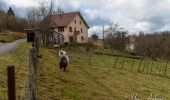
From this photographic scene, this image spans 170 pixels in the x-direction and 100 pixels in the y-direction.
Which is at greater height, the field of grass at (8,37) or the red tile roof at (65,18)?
the red tile roof at (65,18)

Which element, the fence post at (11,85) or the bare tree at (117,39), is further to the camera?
the bare tree at (117,39)

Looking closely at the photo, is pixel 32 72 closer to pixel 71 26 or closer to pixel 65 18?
pixel 71 26

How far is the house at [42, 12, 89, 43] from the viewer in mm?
101600

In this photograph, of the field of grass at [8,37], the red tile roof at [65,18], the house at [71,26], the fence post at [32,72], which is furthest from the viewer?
the red tile roof at [65,18]

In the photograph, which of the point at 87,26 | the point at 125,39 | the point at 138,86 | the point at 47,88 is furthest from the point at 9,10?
the point at 47,88

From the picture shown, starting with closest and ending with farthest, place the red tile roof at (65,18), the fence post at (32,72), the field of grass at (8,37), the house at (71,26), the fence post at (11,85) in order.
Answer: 1. the fence post at (11,85)
2. the fence post at (32,72)
3. the field of grass at (8,37)
4. the house at (71,26)
5. the red tile roof at (65,18)

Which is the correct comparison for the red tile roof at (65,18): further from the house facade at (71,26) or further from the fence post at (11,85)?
the fence post at (11,85)

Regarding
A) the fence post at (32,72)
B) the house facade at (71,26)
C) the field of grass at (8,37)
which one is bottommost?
the fence post at (32,72)

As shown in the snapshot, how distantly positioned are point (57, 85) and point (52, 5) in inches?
2119

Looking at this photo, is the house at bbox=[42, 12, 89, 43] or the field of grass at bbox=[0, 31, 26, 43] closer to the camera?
the field of grass at bbox=[0, 31, 26, 43]

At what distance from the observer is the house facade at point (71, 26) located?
101650 mm

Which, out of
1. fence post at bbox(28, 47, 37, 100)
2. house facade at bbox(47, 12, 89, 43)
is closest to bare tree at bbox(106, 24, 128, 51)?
house facade at bbox(47, 12, 89, 43)

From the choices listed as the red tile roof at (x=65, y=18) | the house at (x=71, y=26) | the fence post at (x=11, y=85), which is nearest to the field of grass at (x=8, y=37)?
the house at (x=71, y=26)

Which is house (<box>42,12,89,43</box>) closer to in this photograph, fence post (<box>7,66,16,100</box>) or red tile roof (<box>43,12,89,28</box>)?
red tile roof (<box>43,12,89,28</box>)
